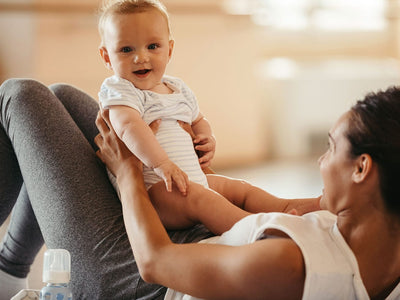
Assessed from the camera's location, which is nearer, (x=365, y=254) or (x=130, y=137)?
(x=365, y=254)

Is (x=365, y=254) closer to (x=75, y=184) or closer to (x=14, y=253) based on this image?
(x=75, y=184)

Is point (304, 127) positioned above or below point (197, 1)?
below

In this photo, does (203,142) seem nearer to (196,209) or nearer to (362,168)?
(196,209)

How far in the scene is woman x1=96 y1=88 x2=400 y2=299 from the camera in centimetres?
91

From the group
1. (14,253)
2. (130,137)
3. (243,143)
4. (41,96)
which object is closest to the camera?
(130,137)

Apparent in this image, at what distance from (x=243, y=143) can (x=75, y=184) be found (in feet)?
10.3

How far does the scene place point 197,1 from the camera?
13.3 ft

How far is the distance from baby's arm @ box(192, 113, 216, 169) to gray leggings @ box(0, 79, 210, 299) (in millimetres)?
208

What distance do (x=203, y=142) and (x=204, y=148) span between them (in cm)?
3

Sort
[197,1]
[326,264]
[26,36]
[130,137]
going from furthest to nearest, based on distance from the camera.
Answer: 1. [197,1]
2. [26,36]
3. [130,137]
4. [326,264]

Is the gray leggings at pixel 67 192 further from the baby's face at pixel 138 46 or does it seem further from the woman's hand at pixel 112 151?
the baby's face at pixel 138 46

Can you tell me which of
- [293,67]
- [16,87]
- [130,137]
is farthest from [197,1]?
[130,137]

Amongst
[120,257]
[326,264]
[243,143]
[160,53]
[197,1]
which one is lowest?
[243,143]

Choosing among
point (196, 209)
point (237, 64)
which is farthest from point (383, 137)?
point (237, 64)
